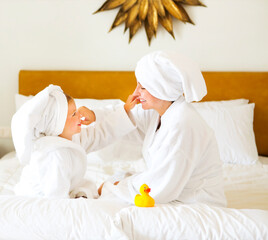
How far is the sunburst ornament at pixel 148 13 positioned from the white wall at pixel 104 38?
0.06m

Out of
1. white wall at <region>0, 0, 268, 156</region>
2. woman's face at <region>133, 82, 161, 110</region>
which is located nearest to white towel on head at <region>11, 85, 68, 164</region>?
woman's face at <region>133, 82, 161, 110</region>

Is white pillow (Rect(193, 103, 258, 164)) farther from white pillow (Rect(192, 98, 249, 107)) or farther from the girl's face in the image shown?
the girl's face

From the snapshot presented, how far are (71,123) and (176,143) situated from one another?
1.66ft

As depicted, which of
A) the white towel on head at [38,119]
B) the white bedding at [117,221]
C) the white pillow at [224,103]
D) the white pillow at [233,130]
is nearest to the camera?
the white bedding at [117,221]

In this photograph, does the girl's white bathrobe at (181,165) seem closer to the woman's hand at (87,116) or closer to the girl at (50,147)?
the girl at (50,147)

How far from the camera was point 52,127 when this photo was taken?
5.94 feet

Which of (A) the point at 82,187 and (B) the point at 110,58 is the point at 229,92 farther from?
(A) the point at 82,187

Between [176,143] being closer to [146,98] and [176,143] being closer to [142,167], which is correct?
[146,98]

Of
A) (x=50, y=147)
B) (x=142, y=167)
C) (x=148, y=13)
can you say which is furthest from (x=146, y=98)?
(x=148, y=13)

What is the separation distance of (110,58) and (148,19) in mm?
438

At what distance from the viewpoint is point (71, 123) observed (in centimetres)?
186

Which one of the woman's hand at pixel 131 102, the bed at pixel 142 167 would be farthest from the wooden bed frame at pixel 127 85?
the woman's hand at pixel 131 102

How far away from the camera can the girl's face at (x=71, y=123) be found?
1842 millimetres

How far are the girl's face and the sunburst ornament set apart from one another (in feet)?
4.86
